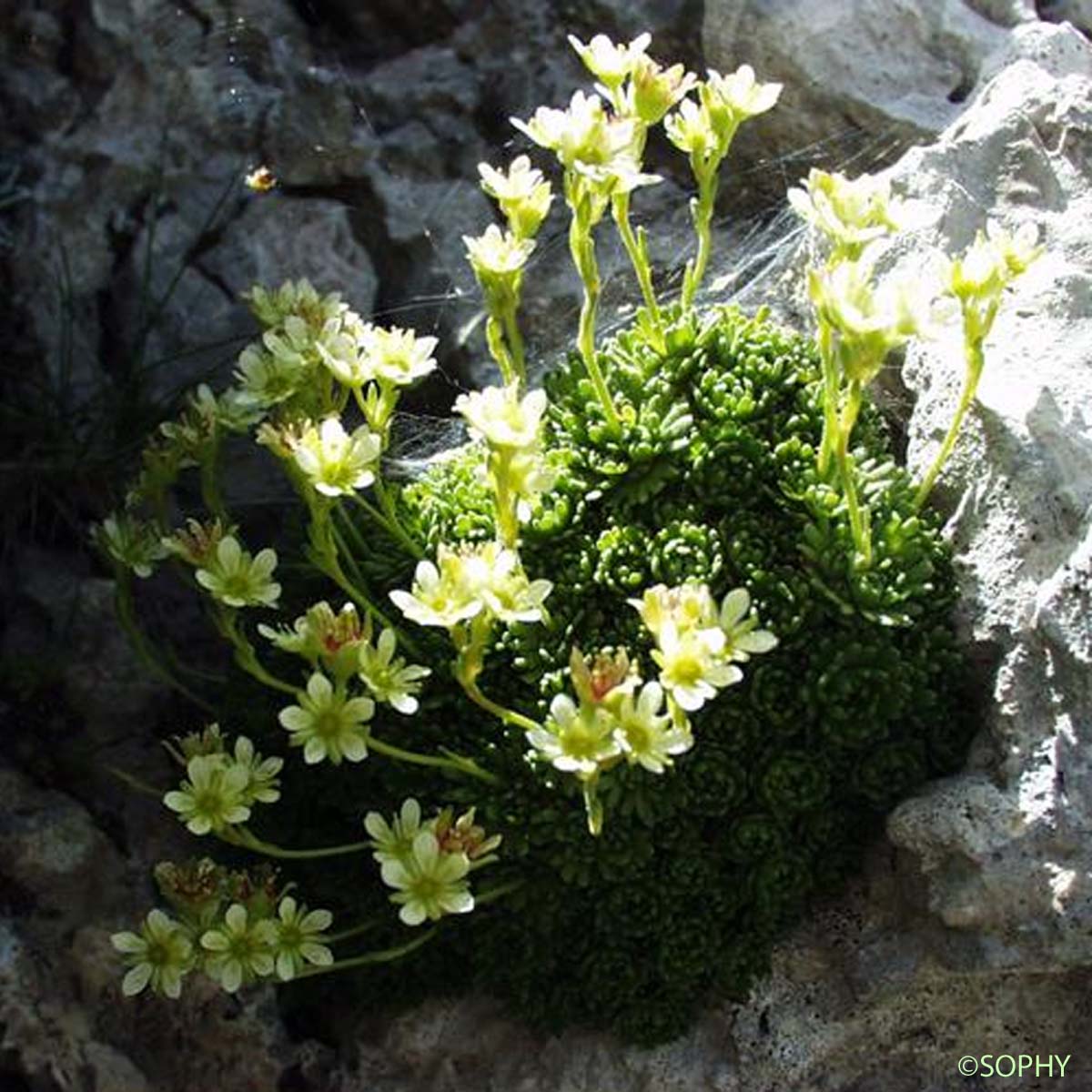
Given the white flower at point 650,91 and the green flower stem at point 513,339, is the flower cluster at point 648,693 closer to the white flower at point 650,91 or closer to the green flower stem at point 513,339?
the green flower stem at point 513,339

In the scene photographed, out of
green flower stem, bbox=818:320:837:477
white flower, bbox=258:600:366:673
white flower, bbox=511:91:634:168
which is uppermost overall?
white flower, bbox=511:91:634:168

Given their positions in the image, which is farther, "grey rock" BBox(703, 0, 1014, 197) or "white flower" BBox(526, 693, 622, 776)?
"grey rock" BBox(703, 0, 1014, 197)

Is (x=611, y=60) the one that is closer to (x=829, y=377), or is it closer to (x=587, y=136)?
(x=587, y=136)

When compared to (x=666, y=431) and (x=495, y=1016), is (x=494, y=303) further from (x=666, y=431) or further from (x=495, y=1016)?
(x=495, y=1016)

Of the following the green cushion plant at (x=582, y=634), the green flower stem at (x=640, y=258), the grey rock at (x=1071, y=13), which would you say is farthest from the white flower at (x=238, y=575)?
the grey rock at (x=1071, y=13)

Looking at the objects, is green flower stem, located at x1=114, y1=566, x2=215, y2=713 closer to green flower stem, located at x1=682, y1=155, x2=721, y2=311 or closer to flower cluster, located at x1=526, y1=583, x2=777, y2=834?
flower cluster, located at x1=526, y1=583, x2=777, y2=834

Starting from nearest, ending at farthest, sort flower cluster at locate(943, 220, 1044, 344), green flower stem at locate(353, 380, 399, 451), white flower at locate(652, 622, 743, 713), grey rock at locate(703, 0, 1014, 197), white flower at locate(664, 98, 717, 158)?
white flower at locate(652, 622, 743, 713)
flower cluster at locate(943, 220, 1044, 344)
green flower stem at locate(353, 380, 399, 451)
white flower at locate(664, 98, 717, 158)
grey rock at locate(703, 0, 1014, 197)

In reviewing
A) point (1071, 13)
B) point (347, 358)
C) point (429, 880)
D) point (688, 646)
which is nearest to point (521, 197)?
point (347, 358)

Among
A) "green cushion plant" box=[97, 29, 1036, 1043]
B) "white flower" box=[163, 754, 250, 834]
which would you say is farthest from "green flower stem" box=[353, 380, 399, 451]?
"white flower" box=[163, 754, 250, 834]
